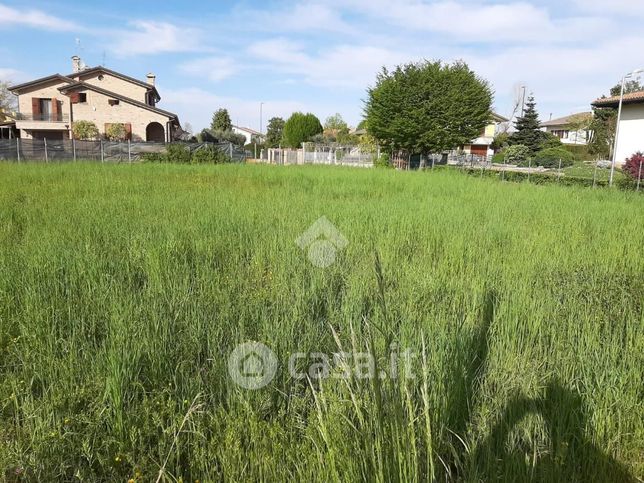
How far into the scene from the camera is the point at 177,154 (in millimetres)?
22938

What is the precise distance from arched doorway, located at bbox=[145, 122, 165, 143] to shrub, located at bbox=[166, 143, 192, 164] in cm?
1322

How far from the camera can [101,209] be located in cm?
704

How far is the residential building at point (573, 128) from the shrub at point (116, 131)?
44.7m

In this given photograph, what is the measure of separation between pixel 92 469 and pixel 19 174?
40.2 feet

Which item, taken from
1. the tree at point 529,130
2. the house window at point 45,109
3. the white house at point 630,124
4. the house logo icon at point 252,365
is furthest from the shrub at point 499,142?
the house logo icon at point 252,365

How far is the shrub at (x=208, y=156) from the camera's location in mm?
23127

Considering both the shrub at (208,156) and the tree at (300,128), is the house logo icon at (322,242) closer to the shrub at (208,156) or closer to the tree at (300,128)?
the shrub at (208,156)

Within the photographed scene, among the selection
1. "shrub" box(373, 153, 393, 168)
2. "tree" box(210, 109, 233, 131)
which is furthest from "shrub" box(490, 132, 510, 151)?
"tree" box(210, 109, 233, 131)

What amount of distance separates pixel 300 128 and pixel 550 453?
1908 inches

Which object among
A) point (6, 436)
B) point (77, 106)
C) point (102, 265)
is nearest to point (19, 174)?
point (102, 265)

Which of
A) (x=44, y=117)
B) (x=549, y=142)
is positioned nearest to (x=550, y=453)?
(x=44, y=117)

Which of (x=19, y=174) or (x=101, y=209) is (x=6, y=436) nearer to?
(x=101, y=209)

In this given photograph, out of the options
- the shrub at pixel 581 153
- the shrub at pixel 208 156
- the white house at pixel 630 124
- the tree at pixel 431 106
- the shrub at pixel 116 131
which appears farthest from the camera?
the shrub at pixel 581 153

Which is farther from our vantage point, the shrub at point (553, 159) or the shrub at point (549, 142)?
the shrub at point (549, 142)
